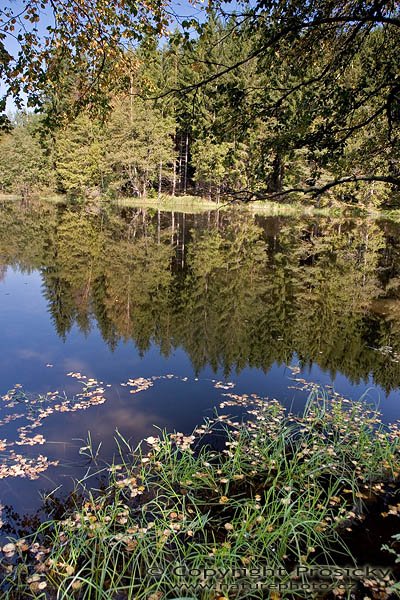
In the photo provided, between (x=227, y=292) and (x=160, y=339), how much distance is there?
15.0ft

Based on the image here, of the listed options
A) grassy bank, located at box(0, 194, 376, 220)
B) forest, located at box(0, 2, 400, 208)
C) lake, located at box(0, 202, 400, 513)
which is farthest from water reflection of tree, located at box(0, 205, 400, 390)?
grassy bank, located at box(0, 194, 376, 220)

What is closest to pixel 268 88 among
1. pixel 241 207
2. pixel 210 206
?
pixel 210 206

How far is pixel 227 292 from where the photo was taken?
13.3 metres

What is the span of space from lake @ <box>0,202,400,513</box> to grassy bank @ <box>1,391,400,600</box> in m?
0.76

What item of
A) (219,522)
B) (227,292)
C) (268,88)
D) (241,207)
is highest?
(241,207)

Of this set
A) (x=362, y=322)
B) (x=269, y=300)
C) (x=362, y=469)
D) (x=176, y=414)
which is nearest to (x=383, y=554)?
(x=362, y=469)

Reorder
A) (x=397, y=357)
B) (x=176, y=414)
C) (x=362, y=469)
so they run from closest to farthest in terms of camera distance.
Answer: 1. (x=362, y=469)
2. (x=176, y=414)
3. (x=397, y=357)

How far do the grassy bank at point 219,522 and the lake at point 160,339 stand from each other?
761mm

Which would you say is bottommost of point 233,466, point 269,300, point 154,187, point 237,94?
point 233,466

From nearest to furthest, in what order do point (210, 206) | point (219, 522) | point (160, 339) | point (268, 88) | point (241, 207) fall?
point (219, 522) → point (268, 88) → point (160, 339) → point (210, 206) → point (241, 207)

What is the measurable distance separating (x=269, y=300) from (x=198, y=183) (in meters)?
40.2

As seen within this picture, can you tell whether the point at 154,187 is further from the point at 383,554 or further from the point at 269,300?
the point at 383,554

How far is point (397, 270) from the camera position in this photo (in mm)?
17594

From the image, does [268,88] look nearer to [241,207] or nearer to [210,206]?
[210,206]
